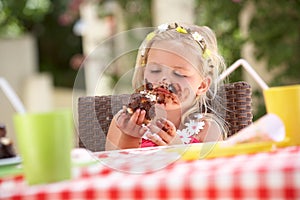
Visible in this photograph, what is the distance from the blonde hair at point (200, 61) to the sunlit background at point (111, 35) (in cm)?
2

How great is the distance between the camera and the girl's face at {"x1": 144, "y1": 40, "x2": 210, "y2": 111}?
0.80 metres

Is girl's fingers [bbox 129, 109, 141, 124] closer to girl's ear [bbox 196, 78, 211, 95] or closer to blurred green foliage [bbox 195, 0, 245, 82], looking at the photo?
girl's ear [bbox 196, 78, 211, 95]

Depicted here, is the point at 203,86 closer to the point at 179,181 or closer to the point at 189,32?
the point at 189,32

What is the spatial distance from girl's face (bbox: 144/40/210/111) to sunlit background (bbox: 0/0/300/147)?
0.04 meters

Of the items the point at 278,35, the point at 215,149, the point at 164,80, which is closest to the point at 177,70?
the point at 164,80

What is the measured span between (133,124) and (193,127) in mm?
84

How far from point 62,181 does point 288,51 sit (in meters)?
2.57

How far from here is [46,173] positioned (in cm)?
76

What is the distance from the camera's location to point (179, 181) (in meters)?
0.66

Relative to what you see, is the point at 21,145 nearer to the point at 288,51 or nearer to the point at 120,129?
the point at 120,129

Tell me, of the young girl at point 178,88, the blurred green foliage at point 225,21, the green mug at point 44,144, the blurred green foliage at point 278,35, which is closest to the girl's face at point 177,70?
the young girl at point 178,88

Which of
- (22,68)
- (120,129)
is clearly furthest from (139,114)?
(22,68)

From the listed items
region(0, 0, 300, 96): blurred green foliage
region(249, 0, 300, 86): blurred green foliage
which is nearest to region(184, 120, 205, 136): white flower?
region(0, 0, 300, 96): blurred green foliage

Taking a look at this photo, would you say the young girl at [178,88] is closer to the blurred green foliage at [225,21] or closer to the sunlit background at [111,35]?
the sunlit background at [111,35]
